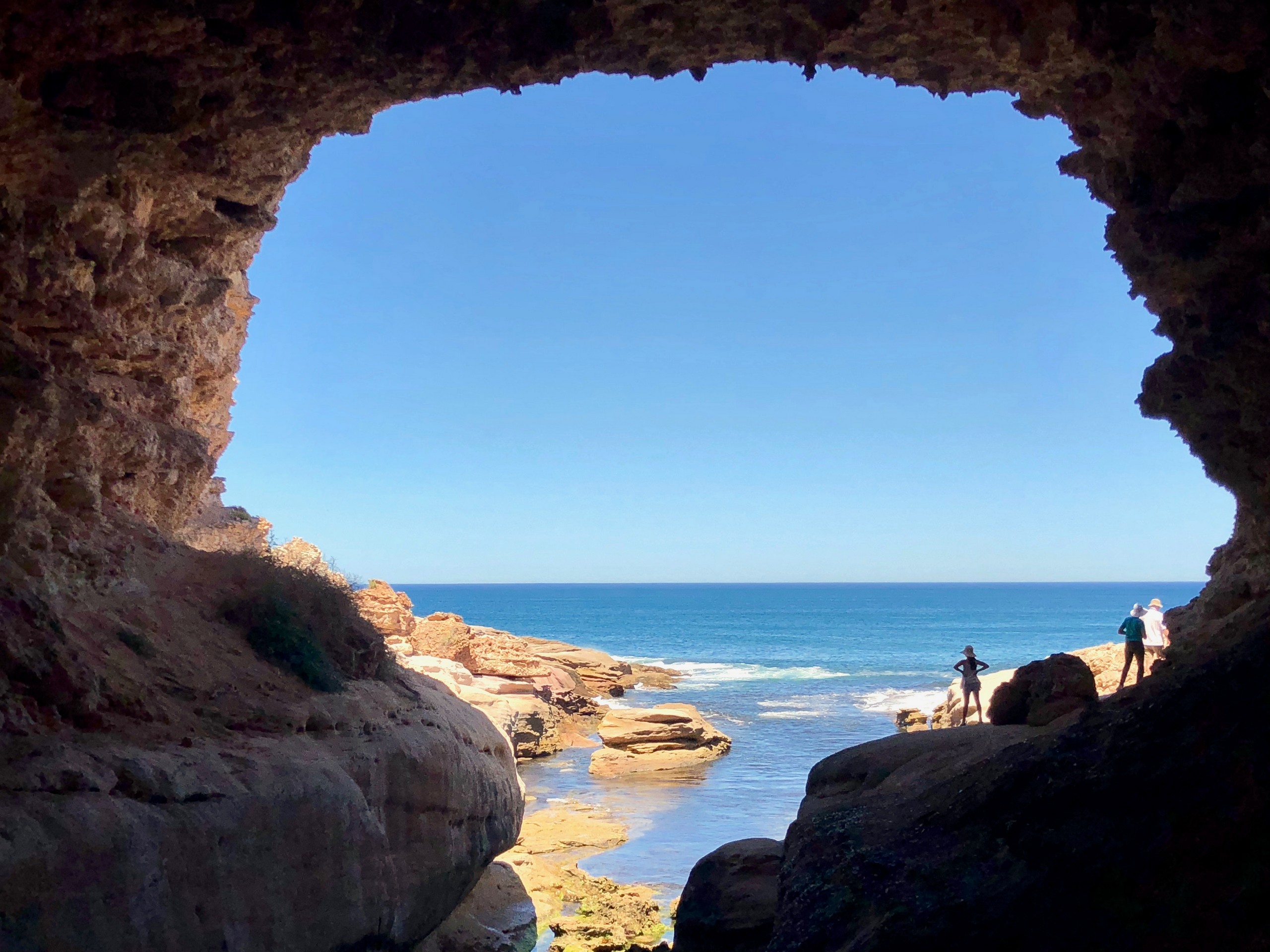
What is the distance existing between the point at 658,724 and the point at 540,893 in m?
12.6

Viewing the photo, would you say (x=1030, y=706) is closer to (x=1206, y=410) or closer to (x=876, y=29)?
(x=1206, y=410)

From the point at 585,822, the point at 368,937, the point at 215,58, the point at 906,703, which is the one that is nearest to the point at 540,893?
the point at 585,822

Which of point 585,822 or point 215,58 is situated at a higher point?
point 215,58

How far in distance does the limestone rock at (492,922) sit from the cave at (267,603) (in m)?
1.63

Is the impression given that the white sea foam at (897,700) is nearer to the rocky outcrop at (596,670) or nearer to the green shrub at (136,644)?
the rocky outcrop at (596,670)

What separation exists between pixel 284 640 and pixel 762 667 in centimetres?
5306

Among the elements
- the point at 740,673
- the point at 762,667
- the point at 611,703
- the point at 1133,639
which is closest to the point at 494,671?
the point at 611,703

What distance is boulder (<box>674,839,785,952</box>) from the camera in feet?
27.7

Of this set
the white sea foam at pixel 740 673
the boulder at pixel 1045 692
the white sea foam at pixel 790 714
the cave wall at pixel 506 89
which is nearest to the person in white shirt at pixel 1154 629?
the boulder at pixel 1045 692

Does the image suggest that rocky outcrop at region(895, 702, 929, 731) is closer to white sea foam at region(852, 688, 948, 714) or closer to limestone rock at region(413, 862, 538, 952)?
white sea foam at region(852, 688, 948, 714)

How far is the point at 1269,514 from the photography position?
6539 mm

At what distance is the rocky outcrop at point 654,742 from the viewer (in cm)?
2398

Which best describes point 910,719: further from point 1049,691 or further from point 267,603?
point 267,603

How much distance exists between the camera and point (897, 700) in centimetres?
4206
